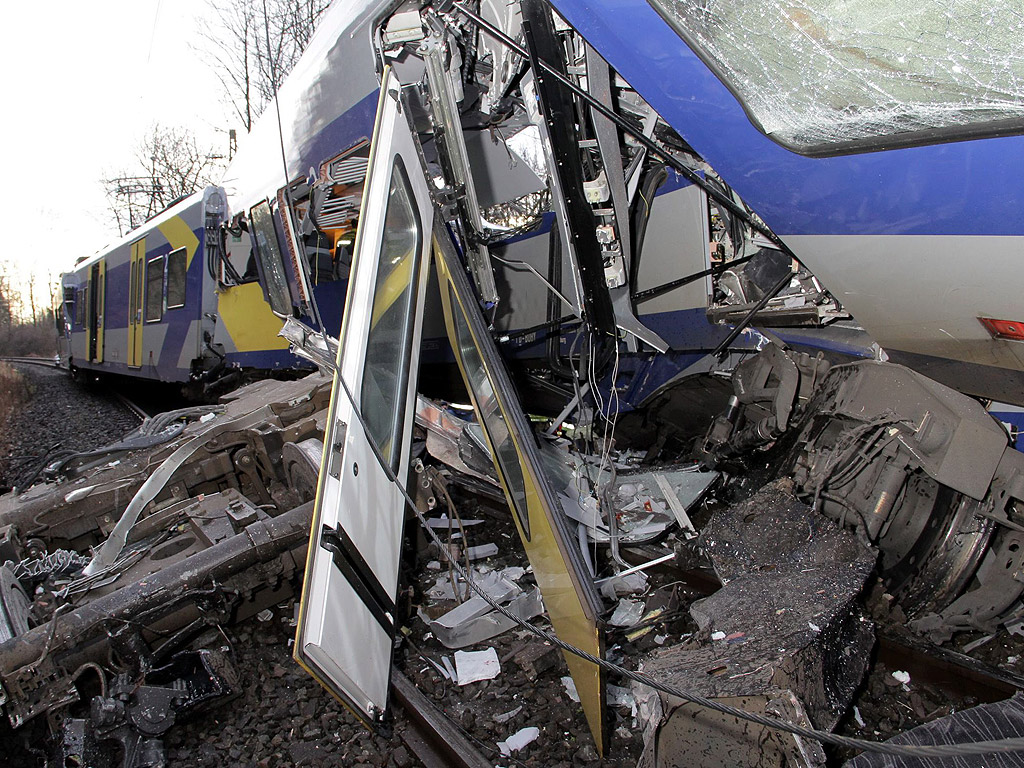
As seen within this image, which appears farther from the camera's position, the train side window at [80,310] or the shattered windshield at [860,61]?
the train side window at [80,310]

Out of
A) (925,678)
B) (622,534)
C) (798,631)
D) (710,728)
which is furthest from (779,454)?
(710,728)

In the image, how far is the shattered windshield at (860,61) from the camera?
6.36ft

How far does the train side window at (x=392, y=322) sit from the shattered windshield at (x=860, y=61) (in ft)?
4.49

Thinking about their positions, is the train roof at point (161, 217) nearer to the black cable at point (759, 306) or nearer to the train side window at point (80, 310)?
the train side window at point (80, 310)

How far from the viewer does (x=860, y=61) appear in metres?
2.20

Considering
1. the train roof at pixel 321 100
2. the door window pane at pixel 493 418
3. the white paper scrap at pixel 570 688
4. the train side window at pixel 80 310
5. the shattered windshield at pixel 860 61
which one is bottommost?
the white paper scrap at pixel 570 688

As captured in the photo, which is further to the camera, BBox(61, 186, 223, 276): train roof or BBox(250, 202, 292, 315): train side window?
BBox(61, 186, 223, 276): train roof

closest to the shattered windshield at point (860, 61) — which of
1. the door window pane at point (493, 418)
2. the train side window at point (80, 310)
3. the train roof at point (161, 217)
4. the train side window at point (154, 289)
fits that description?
the door window pane at point (493, 418)

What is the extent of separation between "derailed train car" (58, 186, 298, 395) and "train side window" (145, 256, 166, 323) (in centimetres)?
2

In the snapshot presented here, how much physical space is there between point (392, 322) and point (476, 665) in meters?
1.62

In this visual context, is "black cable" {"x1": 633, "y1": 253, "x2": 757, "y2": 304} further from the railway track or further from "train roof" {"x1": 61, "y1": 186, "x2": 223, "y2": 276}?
"train roof" {"x1": 61, "y1": 186, "x2": 223, "y2": 276}

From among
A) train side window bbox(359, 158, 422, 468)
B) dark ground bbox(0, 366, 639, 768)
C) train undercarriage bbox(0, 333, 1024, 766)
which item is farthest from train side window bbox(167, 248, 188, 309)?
train side window bbox(359, 158, 422, 468)

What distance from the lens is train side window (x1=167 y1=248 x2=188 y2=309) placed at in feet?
32.8

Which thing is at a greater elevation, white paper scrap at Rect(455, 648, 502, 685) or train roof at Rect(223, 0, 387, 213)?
train roof at Rect(223, 0, 387, 213)
